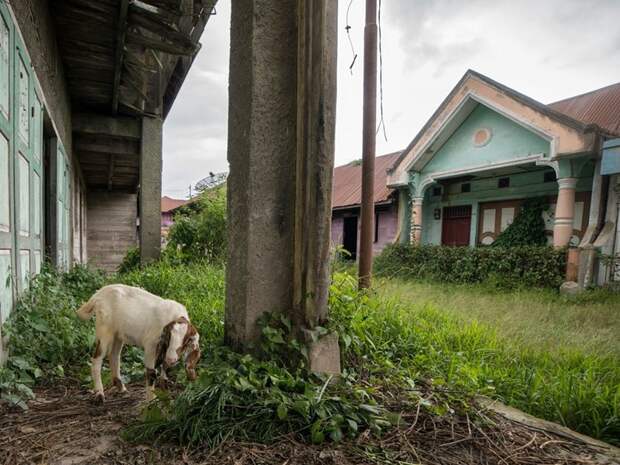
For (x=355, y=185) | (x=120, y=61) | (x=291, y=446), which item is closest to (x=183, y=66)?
(x=120, y=61)

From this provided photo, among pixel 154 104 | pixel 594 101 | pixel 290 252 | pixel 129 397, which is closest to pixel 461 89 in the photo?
pixel 594 101

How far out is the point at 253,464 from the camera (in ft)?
4.80

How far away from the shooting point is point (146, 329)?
1838mm

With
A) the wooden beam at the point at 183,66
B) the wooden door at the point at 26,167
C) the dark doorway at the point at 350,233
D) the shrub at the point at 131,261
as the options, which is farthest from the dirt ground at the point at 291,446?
the dark doorway at the point at 350,233

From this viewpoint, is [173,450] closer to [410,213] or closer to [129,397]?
[129,397]

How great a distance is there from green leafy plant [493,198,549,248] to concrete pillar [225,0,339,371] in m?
9.32

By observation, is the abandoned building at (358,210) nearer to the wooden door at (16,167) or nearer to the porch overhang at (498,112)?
the porch overhang at (498,112)

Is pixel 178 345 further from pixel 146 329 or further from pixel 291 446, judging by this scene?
pixel 291 446

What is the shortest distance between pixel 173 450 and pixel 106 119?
25.4 feet

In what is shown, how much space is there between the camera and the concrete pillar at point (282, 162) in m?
2.09

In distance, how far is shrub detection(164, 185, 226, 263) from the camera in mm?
6645

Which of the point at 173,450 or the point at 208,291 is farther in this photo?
the point at 208,291

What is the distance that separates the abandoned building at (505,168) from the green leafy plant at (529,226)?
19 centimetres

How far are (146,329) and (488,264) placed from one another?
29.1 feet
